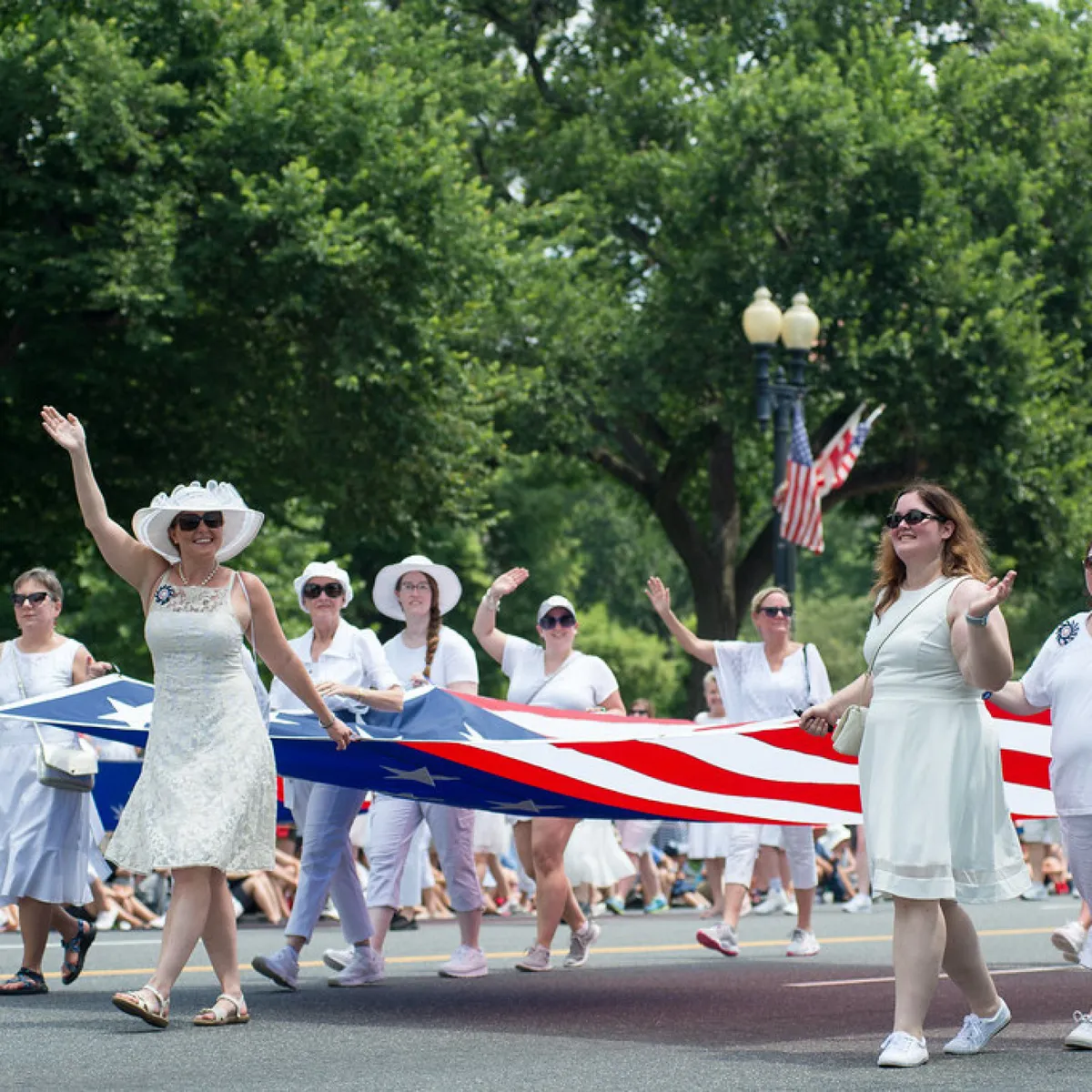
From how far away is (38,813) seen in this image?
9500 mm

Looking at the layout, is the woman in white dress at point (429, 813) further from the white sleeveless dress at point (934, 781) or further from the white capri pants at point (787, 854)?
the white sleeveless dress at point (934, 781)

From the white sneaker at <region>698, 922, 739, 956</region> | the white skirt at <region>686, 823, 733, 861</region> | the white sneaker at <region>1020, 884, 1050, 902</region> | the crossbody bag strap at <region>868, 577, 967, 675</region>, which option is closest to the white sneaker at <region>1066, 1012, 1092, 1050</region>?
the crossbody bag strap at <region>868, 577, 967, 675</region>

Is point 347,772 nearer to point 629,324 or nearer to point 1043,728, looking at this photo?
point 1043,728

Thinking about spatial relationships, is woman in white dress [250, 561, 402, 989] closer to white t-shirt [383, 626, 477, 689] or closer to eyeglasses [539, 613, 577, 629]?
white t-shirt [383, 626, 477, 689]

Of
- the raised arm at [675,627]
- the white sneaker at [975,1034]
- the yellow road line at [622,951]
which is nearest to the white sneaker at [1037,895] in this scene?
the yellow road line at [622,951]

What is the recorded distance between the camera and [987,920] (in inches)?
621

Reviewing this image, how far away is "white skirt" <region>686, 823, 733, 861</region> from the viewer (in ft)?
53.1

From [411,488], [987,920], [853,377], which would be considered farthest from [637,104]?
[987,920]

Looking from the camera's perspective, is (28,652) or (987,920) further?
(987,920)

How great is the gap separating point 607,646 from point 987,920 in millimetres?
45368

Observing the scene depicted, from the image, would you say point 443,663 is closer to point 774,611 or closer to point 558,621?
point 558,621

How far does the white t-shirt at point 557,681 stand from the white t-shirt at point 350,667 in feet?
4.55

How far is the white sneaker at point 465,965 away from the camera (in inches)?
411

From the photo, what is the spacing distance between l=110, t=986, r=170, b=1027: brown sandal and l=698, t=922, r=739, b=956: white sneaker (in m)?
4.62
